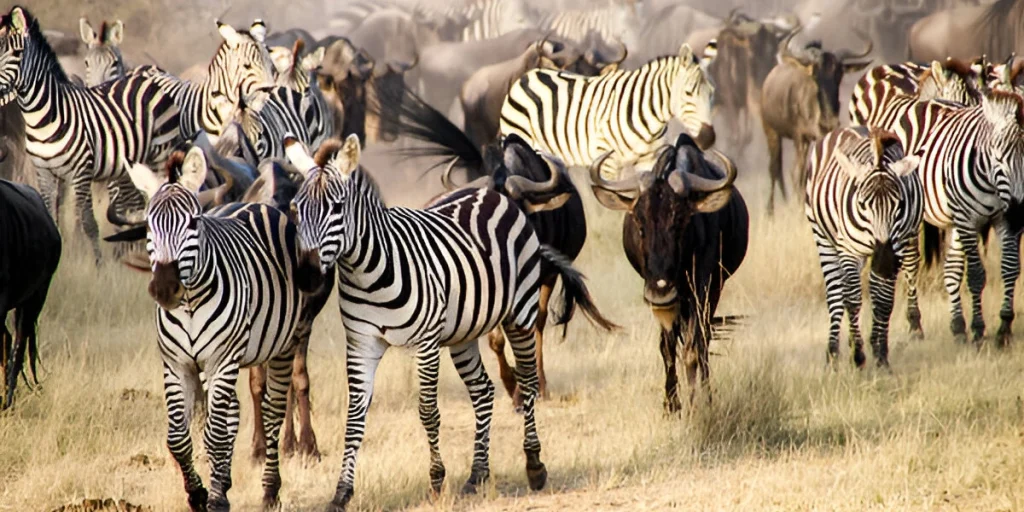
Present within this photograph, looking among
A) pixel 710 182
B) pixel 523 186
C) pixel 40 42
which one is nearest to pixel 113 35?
pixel 40 42

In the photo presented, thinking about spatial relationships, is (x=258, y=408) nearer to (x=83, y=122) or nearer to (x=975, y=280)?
(x=83, y=122)

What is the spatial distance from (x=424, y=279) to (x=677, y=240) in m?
1.83

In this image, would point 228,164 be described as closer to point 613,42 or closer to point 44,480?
point 44,480

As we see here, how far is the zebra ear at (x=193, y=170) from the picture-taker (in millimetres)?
5902

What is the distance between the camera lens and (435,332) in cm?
604

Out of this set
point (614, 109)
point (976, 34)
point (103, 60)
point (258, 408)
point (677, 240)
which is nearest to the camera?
point (258, 408)

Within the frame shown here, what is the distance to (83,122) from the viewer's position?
36.3ft

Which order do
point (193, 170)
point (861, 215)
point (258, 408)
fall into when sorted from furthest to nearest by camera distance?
point (861, 215) < point (258, 408) < point (193, 170)

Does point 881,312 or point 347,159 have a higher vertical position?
point 347,159

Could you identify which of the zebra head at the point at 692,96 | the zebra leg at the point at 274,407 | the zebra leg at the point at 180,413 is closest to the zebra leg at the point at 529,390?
the zebra leg at the point at 274,407

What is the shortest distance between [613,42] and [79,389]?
678 inches

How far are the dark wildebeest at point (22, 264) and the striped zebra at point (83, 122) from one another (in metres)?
2.81

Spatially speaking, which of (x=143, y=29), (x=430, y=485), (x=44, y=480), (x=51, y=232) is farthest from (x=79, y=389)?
(x=143, y=29)

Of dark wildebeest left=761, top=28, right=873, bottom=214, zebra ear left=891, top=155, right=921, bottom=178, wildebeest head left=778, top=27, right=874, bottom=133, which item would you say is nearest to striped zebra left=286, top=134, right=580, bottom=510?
zebra ear left=891, top=155, right=921, bottom=178
